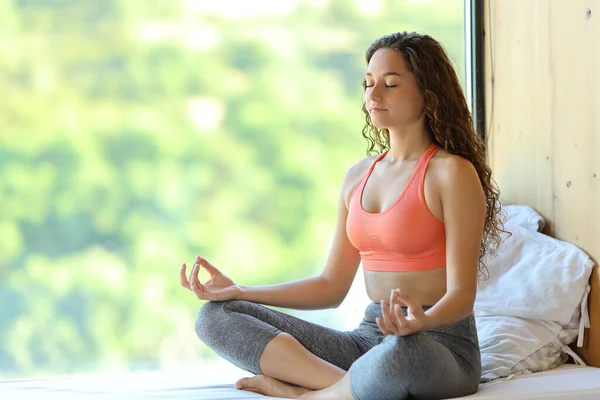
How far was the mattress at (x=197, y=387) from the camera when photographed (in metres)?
1.83

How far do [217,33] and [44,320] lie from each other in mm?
1008

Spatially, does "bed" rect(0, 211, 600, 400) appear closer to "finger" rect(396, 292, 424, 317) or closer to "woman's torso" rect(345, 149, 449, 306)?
"woman's torso" rect(345, 149, 449, 306)

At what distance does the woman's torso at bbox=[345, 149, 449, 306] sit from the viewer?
77.2 inches

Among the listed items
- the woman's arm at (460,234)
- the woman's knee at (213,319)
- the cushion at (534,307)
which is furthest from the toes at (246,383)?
the cushion at (534,307)

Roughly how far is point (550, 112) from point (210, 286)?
1.05 metres

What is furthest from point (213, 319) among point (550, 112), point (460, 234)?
point (550, 112)

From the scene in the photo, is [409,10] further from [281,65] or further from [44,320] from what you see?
[44,320]

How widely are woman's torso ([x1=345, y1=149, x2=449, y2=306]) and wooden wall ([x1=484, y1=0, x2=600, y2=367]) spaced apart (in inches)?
17.7

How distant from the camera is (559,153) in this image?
2.36 metres

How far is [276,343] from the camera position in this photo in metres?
1.92

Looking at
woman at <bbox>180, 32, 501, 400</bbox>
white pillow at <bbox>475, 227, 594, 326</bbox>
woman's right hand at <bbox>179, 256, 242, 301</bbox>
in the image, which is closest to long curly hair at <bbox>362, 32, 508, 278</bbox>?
woman at <bbox>180, 32, 501, 400</bbox>

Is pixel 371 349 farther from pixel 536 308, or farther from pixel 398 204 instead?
pixel 536 308

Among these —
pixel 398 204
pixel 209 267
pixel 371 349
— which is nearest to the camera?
pixel 371 349

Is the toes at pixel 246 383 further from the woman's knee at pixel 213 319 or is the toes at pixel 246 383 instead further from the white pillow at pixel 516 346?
the white pillow at pixel 516 346
